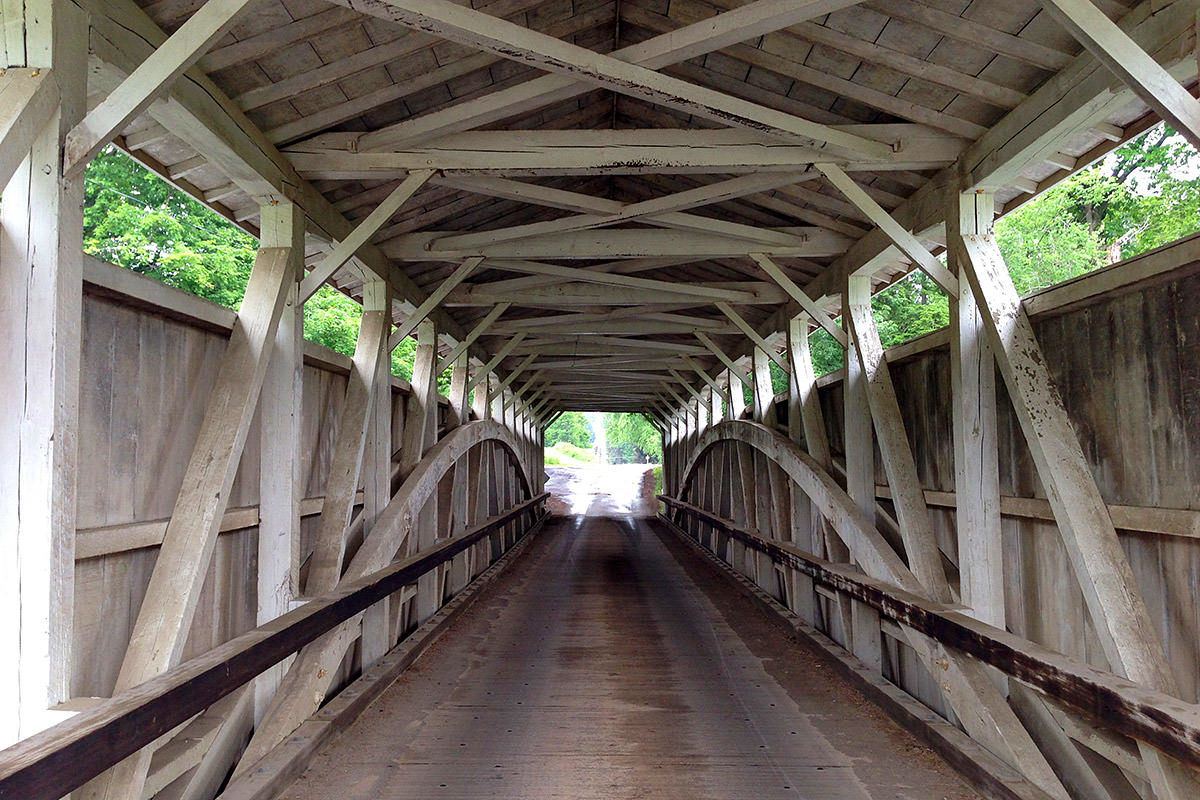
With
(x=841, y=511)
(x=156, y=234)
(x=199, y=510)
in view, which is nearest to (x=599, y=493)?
(x=156, y=234)

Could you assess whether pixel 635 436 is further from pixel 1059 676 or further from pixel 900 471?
pixel 1059 676

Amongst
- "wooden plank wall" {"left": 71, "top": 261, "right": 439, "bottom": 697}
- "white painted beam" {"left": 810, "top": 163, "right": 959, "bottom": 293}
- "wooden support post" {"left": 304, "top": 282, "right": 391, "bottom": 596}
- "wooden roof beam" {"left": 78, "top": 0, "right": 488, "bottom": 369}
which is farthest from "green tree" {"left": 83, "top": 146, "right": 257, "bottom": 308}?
"white painted beam" {"left": 810, "top": 163, "right": 959, "bottom": 293}

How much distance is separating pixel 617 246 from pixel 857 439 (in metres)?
2.06

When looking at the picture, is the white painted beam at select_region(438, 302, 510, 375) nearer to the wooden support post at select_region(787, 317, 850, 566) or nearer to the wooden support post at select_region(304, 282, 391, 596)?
the wooden support post at select_region(304, 282, 391, 596)

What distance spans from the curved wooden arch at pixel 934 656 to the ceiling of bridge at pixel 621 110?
52.9 inches

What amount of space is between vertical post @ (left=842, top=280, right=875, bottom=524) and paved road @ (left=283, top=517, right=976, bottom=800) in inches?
Result: 42.2

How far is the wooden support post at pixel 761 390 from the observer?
24.8 feet

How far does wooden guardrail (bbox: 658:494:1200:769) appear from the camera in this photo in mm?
2088

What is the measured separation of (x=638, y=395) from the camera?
55.9ft

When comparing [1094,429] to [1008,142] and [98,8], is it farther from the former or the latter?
[98,8]

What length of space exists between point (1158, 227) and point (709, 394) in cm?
705

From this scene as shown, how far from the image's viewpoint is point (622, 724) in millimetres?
3863

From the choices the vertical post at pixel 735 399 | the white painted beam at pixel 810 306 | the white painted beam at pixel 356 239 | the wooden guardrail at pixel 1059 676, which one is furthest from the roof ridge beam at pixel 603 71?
the vertical post at pixel 735 399

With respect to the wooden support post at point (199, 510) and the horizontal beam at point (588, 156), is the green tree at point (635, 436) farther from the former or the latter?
the wooden support post at point (199, 510)
